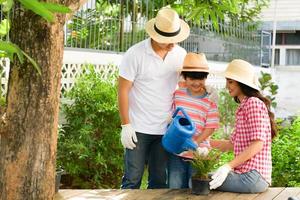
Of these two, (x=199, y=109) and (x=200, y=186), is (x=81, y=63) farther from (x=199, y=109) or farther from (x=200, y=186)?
(x=200, y=186)

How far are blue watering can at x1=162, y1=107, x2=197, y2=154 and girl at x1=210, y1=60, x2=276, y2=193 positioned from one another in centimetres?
29

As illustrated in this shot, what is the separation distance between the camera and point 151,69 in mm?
4020

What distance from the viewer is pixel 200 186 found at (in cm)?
364

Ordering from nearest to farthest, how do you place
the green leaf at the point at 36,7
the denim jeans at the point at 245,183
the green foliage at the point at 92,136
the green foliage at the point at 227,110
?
the green leaf at the point at 36,7
the denim jeans at the point at 245,183
the green foliage at the point at 92,136
the green foliage at the point at 227,110

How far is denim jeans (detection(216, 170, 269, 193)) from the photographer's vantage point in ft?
12.1

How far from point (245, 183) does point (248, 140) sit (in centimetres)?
27

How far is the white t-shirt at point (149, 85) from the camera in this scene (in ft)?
13.2

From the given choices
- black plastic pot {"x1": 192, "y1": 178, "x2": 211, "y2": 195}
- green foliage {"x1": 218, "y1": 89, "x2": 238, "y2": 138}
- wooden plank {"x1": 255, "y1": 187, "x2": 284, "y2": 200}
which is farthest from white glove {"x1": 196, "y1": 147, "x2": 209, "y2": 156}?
green foliage {"x1": 218, "y1": 89, "x2": 238, "y2": 138}

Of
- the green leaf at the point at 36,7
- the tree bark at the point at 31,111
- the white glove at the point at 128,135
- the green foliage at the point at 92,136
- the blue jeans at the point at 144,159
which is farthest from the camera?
the green foliage at the point at 92,136

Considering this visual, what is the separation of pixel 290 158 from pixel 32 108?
167 inches

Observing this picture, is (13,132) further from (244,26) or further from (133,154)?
(244,26)

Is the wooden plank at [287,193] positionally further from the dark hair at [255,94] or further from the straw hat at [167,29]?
the straw hat at [167,29]

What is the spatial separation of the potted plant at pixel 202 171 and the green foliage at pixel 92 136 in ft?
8.43

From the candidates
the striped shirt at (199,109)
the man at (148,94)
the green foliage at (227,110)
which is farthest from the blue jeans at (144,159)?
the green foliage at (227,110)
